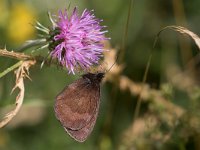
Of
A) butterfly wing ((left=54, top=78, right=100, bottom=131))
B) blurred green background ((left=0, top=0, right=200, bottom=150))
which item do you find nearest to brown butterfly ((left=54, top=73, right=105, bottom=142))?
butterfly wing ((left=54, top=78, right=100, bottom=131))

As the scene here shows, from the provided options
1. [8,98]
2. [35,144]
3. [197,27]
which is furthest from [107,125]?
[197,27]

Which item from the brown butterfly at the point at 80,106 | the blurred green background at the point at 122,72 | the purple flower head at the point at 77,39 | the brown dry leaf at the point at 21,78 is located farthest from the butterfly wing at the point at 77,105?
the blurred green background at the point at 122,72

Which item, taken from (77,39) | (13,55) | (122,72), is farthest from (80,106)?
(122,72)

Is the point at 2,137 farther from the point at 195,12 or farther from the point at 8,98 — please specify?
the point at 195,12

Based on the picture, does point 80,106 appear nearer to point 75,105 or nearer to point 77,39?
point 75,105

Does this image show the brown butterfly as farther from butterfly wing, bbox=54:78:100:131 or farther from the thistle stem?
the thistle stem

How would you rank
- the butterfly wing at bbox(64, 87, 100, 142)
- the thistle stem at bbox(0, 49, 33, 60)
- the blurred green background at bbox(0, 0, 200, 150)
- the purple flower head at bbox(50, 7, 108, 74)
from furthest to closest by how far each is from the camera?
the blurred green background at bbox(0, 0, 200, 150) → the purple flower head at bbox(50, 7, 108, 74) → the butterfly wing at bbox(64, 87, 100, 142) → the thistle stem at bbox(0, 49, 33, 60)
